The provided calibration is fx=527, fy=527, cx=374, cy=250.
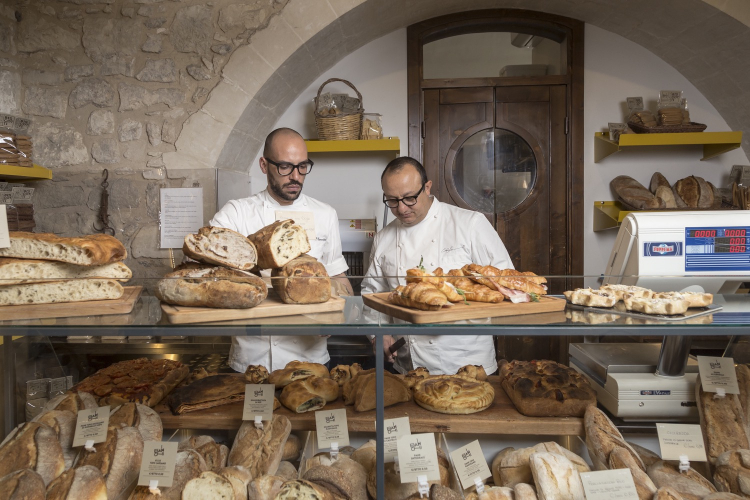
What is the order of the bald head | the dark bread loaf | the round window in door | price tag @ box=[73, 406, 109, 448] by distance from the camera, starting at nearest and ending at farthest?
price tag @ box=[73, 406, 109, 448]
the bald head
the dark bread loaf
the round window in door

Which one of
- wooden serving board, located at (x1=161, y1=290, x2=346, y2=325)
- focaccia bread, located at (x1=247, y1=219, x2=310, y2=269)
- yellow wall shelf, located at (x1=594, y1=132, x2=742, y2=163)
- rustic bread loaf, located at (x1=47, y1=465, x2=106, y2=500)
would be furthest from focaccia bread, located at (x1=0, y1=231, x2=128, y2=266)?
yellow wall shelf, located at (x1=594, y1=132, x2=742, y2=163)

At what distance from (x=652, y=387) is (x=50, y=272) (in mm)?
1624

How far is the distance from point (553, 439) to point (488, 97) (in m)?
3.24

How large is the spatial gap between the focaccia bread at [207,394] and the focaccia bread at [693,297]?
1.19 meters

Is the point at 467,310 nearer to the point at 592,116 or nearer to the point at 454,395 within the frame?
the point at 454,395

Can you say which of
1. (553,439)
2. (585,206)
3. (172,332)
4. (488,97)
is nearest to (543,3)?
(488,97)

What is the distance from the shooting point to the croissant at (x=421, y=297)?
1229mm

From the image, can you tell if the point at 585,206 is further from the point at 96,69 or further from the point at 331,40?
the point at 96,69

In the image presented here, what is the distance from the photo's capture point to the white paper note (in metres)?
3.52

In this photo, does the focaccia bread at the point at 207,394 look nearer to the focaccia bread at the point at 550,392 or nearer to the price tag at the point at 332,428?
the price tag at the point at 332,428

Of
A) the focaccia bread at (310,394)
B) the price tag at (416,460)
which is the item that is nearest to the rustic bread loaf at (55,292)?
the focaccia bread at (310,394)

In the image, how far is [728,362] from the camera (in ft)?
4.79

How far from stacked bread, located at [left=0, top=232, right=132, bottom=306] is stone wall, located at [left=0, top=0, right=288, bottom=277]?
2.25m

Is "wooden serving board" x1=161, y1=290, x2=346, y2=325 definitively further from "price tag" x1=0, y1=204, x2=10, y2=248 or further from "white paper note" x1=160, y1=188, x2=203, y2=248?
"white paper note" x1=160, y1=188, x2=203, y2=248
